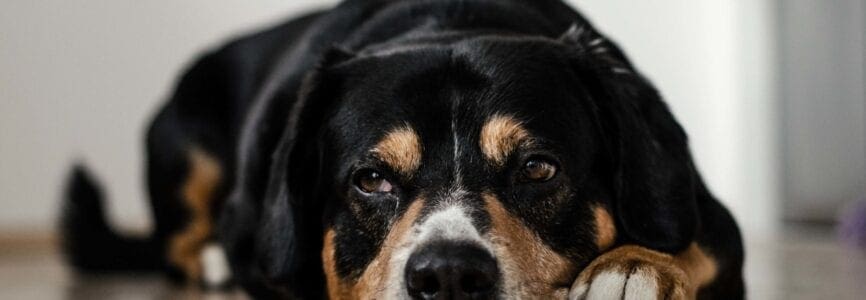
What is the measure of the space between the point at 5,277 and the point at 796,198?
3.06 metres

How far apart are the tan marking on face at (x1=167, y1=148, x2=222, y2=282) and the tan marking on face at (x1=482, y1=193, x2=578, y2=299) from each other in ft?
5.55

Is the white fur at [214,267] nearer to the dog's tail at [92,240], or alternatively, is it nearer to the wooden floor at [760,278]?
the wooden floor at [760,278]

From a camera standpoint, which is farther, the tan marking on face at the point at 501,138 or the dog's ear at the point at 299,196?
the dog's ear at the point at 299,196

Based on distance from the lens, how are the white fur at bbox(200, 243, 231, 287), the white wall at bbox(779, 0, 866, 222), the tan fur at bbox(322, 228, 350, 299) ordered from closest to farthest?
1. the tan fur at bbox(322, 228, 350, 299)
2. the white fur at bbox(200, 243, 231, 287)
3. the white wall at bbox(779, 0, 866, 222)

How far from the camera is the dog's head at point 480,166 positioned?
6.25 ft

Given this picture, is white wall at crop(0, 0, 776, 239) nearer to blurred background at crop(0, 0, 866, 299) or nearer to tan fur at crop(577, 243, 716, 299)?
blurred background at crop(0, 0, 866, 299)

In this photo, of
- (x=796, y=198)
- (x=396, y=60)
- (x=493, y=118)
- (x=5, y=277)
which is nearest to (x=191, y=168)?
(x=5, y=277)

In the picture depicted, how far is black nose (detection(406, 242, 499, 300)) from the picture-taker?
5.85 feet

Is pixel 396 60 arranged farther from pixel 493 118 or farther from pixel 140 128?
pixel 140 128

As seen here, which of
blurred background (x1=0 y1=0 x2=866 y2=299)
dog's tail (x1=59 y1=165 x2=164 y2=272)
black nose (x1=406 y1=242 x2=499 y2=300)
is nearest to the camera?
black nose (x1=406 y1=242 x2=499 y2=300)

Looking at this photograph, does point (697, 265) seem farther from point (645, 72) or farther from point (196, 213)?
point (645, 72)

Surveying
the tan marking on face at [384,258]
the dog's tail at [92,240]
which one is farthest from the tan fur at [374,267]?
the dog's tail at [92,240]

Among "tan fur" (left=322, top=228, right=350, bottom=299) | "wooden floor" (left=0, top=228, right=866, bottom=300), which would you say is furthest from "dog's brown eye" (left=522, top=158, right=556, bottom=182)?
"wooden floor" (left=0, top=228, right=866, bottom=300)

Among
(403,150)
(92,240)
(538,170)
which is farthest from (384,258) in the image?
(92,240)
